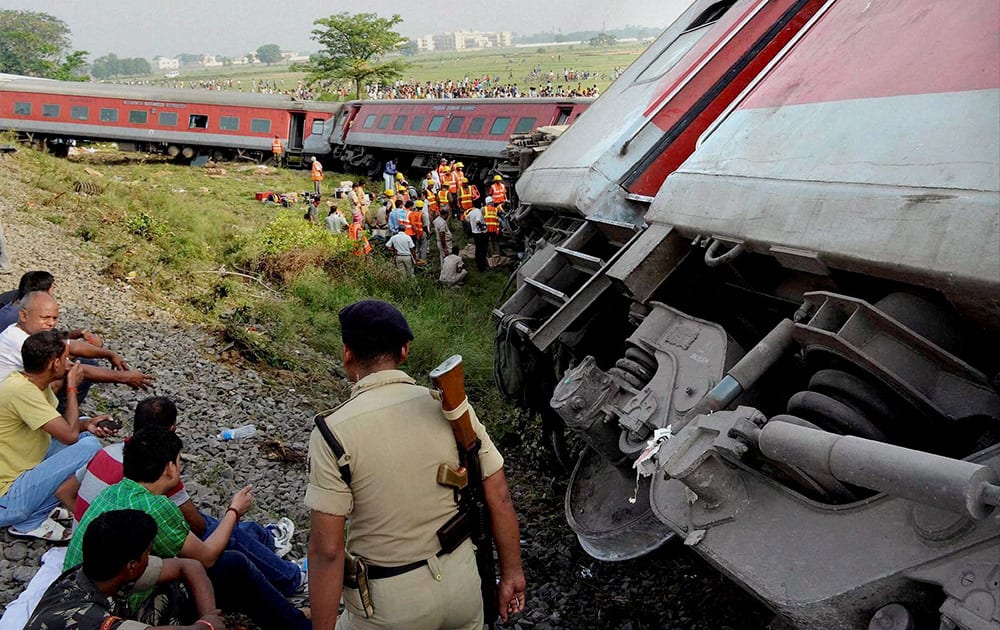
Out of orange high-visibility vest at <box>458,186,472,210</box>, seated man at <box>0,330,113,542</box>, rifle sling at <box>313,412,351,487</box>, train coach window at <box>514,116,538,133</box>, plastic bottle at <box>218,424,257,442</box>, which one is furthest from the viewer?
train coach window at <box>514,116,538,133</box>

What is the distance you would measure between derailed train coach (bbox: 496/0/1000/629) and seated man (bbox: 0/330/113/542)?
7.18ft

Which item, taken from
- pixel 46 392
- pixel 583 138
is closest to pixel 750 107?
pixel 583 138

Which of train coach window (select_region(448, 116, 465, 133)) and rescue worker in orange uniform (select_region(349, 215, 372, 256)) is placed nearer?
rescue worker in orange uniform (select_region(349, 215, 372, 256))

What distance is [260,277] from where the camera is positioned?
9.53m

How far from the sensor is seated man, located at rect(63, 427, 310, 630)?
2832 millimetres

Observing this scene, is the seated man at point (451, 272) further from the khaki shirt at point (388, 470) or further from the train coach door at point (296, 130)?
the train coach door at point (296, 130)

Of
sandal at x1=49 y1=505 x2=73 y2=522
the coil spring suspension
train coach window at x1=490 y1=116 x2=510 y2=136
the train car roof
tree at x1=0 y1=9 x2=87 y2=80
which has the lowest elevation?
sandal at x1=49 y1=505 x2=73 y2=522

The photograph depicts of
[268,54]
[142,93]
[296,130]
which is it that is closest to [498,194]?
[296,130]

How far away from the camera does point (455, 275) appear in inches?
448

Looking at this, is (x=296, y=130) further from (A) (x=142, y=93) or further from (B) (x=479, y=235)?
(B) (x=479, y=235)

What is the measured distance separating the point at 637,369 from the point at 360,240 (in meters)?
9.12

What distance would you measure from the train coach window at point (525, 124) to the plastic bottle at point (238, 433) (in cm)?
1052

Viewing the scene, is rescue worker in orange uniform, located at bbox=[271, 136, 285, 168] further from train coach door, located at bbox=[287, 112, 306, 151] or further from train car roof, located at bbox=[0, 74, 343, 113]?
train car roof, located at bbox=[0, 74, 343, 113]

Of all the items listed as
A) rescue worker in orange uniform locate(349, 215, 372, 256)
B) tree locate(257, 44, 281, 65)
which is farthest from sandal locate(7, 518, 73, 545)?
tree locate(257, 44, 281, 65)
